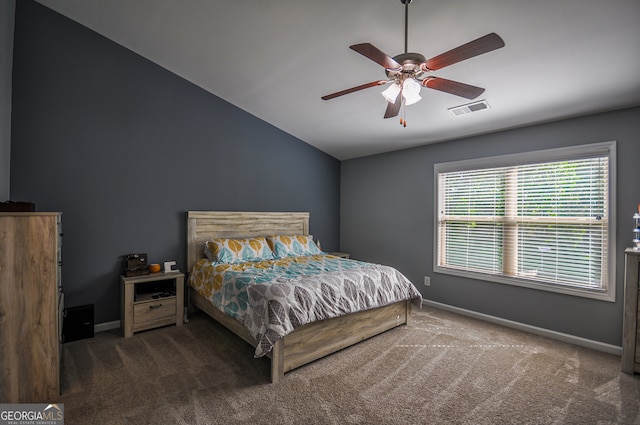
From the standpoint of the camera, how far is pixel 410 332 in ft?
10.7

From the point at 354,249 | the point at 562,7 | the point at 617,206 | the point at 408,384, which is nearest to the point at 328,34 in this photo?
the point at 562,7

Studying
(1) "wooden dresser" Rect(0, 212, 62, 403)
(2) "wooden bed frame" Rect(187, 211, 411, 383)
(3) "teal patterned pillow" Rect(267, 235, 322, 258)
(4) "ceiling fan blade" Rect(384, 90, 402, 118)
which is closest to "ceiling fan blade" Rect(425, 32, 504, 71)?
(4) "ceiling fan blade" Rect(384, 90, 402, 118)

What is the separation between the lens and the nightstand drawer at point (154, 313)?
315 centimetres

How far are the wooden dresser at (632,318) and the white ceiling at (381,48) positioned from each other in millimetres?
1437

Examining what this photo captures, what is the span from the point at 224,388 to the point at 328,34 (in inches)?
114

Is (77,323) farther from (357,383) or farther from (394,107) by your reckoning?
(394,107)

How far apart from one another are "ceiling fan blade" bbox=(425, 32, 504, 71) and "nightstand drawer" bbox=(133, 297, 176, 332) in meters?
3.38

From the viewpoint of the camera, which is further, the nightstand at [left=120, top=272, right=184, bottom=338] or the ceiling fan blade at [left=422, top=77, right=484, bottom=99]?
the nightstand at [left=120, top=272, right=184, bottom=338]

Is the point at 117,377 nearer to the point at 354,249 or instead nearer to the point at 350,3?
the point at 350,3

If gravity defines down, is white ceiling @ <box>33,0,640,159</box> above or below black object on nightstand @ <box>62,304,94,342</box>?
above

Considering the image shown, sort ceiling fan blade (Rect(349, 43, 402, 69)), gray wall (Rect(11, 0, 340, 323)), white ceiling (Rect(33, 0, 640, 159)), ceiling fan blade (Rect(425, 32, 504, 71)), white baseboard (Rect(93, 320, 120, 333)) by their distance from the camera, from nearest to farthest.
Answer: ceiling fan blade (Rect(425, 32, 504, 71)), ceiling fan blade (Rect(349, 43, 402, 69)), white ceiling (Rect(33, 0, 640, 159)), gray wall (Rect(11, 0, 340, 323)), white baseboard (Rect(93, 320, 120, 333))

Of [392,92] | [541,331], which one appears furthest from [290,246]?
[541,331]

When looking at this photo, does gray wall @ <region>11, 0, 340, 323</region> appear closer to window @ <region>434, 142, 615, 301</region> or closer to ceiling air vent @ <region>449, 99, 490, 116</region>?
ceiling air vent @ <region>449, 99, 490, 116</region>

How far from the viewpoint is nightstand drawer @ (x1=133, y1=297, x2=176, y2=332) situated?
124 inches
